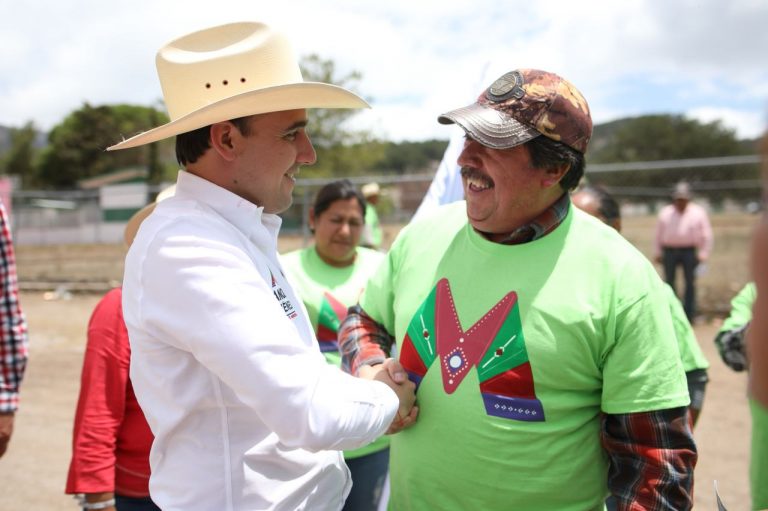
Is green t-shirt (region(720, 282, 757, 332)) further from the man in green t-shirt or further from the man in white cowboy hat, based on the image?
the man in white cowboy hat

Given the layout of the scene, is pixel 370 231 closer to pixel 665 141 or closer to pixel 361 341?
pixel 361 341

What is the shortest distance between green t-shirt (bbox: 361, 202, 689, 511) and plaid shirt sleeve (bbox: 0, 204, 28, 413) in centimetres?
175

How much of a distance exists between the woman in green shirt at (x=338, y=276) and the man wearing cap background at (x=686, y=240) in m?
6.80

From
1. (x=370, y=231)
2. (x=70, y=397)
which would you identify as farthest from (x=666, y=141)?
(x=70, y=397)

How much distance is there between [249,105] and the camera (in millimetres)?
1564

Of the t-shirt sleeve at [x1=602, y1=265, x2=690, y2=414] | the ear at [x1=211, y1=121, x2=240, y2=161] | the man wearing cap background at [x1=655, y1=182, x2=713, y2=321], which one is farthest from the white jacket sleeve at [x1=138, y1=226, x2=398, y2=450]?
the man wearing cap background at [x1=655, y1=182, x2=713, y2=321]

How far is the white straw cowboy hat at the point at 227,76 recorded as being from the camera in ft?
5.17

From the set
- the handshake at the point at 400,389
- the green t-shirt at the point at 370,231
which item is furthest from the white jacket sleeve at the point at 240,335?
the green t-shirt at the point at 370,231

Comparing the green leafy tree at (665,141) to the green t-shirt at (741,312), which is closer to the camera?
the green t-shirt at (741,312)

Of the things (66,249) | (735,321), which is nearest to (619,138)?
(66,249)

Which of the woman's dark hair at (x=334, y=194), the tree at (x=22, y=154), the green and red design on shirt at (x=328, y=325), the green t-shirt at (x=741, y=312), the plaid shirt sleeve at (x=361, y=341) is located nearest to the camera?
the plaid shirt sleeve at (x=361, y=341)

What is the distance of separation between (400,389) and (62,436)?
4638mm

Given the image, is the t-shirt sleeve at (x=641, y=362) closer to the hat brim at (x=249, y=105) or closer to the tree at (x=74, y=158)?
the hat brim at (x=249, y=105)

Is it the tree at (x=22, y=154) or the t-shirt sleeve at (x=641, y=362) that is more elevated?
the t-shirt sleeve at (x=641, y=362)
